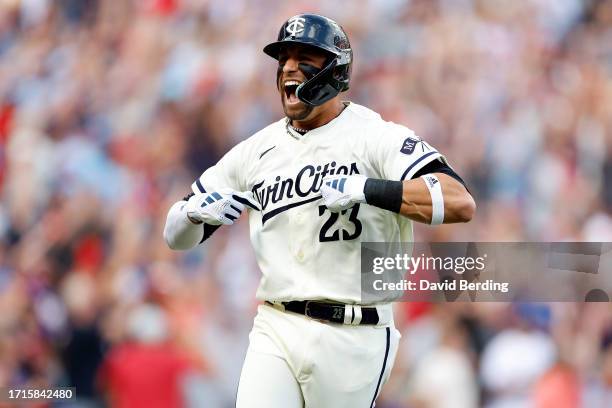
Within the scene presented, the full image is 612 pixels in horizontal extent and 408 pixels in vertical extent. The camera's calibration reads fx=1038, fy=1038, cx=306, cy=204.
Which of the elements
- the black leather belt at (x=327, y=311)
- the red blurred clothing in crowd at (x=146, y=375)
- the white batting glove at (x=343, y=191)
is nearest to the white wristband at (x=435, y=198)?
the white batting glove at (x=343, y=191)

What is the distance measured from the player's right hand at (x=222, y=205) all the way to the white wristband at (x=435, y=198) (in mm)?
756

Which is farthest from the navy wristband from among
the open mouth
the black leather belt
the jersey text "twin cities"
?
the open mouth

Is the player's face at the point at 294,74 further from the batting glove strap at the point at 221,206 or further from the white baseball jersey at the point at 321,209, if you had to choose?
the batting glove strap at the point at 221,206

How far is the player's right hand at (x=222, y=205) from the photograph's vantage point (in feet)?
13.8

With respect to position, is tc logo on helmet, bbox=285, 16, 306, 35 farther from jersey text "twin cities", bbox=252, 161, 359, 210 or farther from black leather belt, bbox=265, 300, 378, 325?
black leather belt, bbox=265, 300, 378, 325

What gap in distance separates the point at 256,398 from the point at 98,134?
4372mm

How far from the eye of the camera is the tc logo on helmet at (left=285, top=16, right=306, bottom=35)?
4.26 m

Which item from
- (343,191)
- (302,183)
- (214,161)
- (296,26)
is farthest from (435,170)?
(214,161)

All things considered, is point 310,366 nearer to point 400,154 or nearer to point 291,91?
point 400,154

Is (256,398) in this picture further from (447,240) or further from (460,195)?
(447,240)

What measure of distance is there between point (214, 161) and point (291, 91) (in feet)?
11.7

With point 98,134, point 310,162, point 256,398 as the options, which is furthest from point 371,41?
point 256,398

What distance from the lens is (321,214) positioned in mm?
4168

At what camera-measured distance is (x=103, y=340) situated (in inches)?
301
